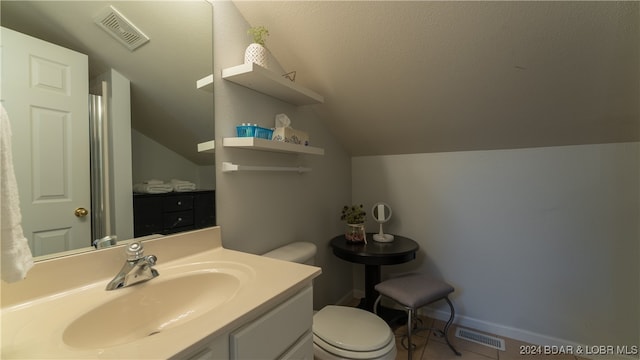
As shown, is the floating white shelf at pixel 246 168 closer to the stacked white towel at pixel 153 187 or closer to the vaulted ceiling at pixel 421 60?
the vaulted ceiling at pixel 421 60

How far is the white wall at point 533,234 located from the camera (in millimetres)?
1604

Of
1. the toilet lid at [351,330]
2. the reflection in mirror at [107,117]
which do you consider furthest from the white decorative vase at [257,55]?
the toilet lid at [351,330]

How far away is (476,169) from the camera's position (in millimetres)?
1975

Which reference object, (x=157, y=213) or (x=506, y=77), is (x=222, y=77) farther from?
(x=506, y=77)

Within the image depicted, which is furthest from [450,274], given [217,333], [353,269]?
[217,333]

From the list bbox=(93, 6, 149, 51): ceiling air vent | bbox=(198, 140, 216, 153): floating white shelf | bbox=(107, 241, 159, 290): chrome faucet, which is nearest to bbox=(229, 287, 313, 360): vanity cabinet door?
bbox=(107, 241, 159, 290): chrome faucet

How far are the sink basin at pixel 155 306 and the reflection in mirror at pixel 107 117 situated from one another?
231 mm

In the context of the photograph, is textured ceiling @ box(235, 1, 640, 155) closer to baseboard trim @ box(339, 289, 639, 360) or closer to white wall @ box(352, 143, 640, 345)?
white wall @ box(352, 143, 640, 345)

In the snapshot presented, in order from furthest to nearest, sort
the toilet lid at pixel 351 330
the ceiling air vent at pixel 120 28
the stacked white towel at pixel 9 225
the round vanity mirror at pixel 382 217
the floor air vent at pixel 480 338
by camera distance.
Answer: the round vanity mirror at pixel 382 217 < the floor air vent at pixel 480 338 < the toilet lid at pixel 351 330 < the ceiling air vent at pixel 120 28 < the stacked white towel at pixel 9 225

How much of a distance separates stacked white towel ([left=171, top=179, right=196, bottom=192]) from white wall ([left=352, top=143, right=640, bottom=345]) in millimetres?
1620

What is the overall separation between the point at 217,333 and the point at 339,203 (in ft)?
5.83

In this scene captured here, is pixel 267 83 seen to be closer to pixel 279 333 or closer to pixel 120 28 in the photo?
pixel 120 28

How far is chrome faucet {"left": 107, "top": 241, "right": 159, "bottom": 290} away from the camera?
0.83m

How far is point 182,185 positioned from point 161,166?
123 millimetres
